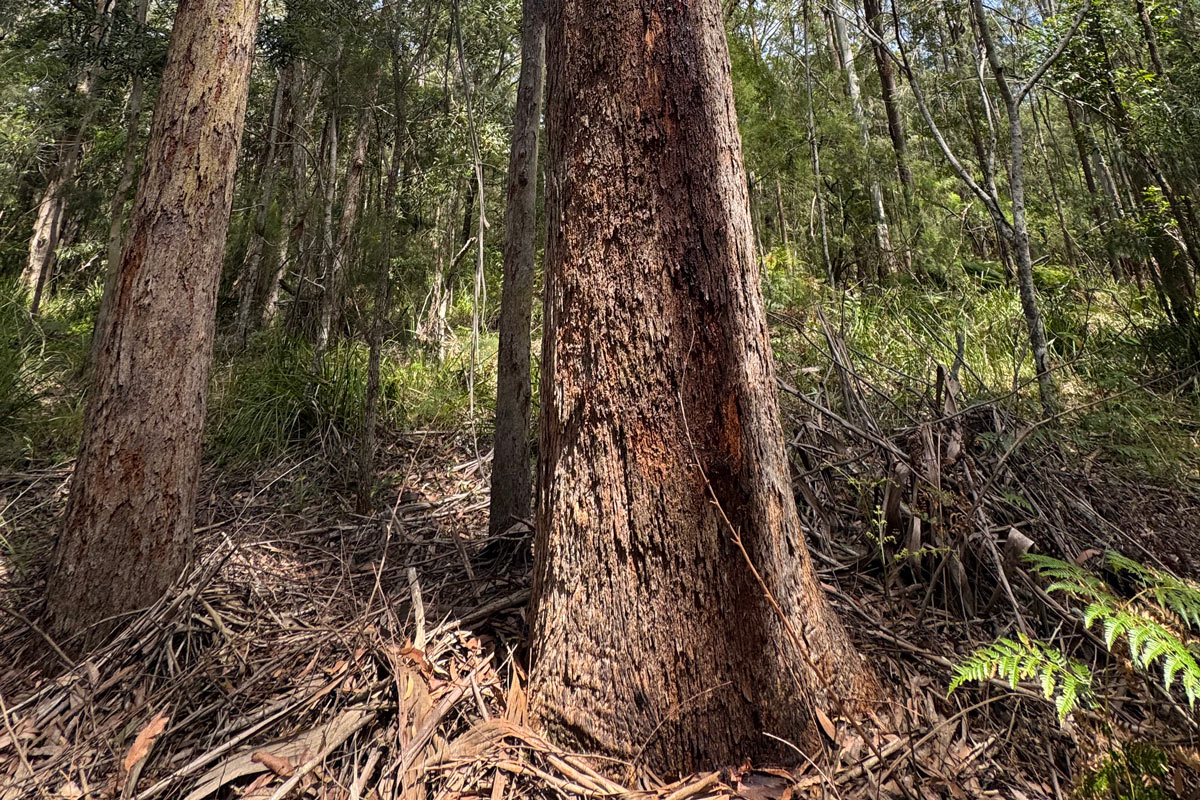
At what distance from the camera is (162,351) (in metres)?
2.54

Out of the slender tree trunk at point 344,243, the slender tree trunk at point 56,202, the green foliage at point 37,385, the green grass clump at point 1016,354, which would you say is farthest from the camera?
the slender tree trunk at point 56,202

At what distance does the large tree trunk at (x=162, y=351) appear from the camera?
93.3 inches

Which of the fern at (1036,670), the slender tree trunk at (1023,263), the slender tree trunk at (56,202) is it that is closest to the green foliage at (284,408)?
the fern at (1036,670)

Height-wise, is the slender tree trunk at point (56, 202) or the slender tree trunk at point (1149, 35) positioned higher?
the slender tree trunk at point (56, 202)

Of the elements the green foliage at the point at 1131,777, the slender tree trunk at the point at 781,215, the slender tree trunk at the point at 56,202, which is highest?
the slender tree trunk at the point at 56,202

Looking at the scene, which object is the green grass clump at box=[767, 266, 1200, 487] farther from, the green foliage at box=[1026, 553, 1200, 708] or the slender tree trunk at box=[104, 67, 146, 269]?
the slender tree trunk at box=[104, 67, 146, 269]

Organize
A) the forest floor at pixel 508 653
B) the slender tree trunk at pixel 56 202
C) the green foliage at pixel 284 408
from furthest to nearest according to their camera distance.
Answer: the slender tree trunk at pixel 56 202 → the green foliage at pixel 284 408 → the forest floor at pixel 508 653

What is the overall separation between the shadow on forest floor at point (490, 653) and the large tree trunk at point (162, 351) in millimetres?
218

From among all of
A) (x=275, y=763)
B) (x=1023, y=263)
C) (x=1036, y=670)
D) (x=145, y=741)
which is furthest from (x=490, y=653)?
(x=1023, y=263)

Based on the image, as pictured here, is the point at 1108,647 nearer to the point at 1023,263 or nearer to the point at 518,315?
the point at 518,315

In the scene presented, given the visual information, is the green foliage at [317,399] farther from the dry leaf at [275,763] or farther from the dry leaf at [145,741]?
the dry leaf at [275,763]

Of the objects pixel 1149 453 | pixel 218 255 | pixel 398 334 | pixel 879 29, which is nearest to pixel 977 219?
pixel 879 29

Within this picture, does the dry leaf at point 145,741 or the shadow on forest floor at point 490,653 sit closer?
the shadow on forest floor at point 490,653

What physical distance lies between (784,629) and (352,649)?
1.37 m
